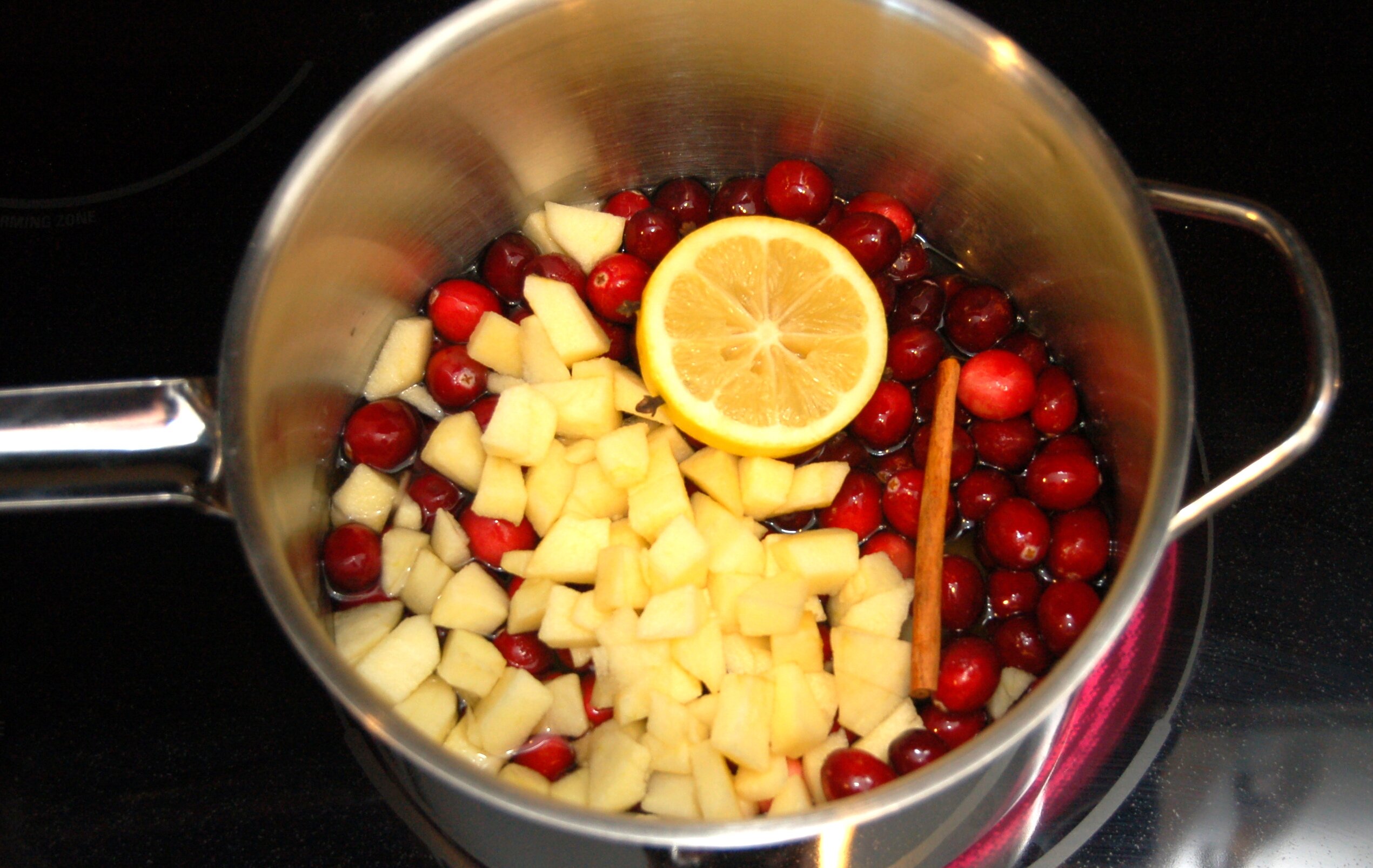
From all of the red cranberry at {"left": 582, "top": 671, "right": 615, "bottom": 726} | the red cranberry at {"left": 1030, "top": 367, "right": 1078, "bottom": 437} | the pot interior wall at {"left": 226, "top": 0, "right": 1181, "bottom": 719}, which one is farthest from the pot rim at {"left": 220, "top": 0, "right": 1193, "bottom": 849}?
the red cranberry at {"left": 1030, "top": 367, "right": 1078, "bottom": 437}

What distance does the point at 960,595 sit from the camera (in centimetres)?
188

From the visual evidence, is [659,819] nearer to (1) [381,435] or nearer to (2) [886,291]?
(1) [381,435]

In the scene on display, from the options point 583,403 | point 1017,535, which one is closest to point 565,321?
point 583,403

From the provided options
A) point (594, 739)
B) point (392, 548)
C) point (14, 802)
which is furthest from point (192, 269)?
point (594, 739)

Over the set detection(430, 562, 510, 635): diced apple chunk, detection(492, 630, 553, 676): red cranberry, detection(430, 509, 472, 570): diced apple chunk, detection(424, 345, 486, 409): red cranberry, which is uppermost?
detection(424, 345, 486, 409): red cranberry

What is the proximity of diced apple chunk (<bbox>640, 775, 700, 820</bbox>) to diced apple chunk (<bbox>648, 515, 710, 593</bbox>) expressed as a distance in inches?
12.2

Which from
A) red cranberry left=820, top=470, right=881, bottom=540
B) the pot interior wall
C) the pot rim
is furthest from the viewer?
red cranberry left=820, top=470, right=881, bottom=540

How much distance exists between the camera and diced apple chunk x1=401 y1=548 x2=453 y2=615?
1.91 metres

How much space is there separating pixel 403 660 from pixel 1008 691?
110 centimetres

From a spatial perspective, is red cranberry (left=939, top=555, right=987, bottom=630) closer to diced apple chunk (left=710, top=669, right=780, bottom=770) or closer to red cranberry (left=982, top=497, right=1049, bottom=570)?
red cranberry (left=982, top=497, right=1049, bottom=570)

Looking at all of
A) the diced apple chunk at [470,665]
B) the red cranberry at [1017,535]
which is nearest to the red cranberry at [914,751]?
the red cranberry at [1017,535]

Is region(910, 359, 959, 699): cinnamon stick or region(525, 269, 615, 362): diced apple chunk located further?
region(525, 269, 615, 362): diced apple chunk

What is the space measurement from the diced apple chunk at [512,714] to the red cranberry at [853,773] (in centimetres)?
51

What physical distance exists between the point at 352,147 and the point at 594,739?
3.57 ft
